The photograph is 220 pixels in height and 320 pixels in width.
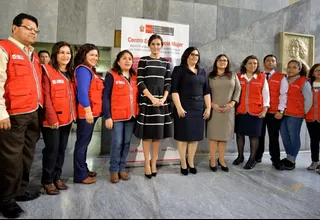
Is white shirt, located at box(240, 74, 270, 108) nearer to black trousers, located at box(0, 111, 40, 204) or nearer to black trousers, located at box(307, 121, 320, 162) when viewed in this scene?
black trousers, located at box(307, 121, 320, 162)

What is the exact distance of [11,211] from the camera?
5.78 ft

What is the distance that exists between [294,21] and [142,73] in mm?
3153

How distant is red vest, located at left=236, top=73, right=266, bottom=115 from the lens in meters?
3.09

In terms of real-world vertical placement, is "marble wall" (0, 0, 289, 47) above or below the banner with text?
above

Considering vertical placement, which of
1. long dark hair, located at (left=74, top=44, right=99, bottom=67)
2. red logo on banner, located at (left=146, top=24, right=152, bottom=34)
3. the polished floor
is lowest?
the polished floor

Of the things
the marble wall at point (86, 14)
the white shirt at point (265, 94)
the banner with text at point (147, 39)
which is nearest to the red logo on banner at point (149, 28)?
the banner with text at point (147, 39)

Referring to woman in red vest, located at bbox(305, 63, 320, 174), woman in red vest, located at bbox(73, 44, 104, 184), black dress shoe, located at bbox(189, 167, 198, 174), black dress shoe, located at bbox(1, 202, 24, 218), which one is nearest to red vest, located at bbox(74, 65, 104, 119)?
woman in red vest, located at bbox(73, 44, 104, 184)

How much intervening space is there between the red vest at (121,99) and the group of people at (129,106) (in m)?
0.01

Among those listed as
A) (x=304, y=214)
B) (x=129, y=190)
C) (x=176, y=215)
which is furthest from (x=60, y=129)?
(x=304, y=214)

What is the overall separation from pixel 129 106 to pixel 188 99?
2.34 ft

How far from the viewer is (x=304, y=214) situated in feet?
6.47

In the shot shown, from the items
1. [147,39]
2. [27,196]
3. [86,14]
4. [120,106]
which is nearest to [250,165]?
[120,106]

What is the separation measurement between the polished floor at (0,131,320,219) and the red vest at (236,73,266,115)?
2.61 feet

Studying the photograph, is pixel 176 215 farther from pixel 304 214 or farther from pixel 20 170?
pixel 20 170
